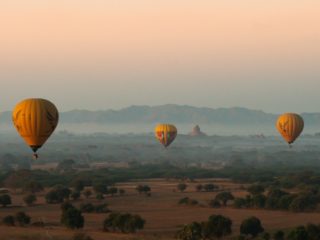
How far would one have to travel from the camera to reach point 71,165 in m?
163

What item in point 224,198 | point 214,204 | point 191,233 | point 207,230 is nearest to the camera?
point 191,233

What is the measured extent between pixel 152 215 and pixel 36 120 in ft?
59.7

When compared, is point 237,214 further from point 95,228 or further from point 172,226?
point 95,228

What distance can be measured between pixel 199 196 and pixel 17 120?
119 ft

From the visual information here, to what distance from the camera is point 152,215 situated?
209ft

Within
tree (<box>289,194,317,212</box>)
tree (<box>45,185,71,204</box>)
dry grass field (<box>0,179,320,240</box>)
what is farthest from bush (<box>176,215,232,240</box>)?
tree (<box>45,185,71,204</box>)

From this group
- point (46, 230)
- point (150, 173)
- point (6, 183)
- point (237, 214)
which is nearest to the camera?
point (46, 230)

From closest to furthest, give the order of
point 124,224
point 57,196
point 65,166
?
point 124,224 → point 57,196 → point 65,166

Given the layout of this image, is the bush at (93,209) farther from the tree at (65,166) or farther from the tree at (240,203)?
the tree at (65,166)

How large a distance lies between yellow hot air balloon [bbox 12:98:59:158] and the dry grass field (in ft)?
22.0

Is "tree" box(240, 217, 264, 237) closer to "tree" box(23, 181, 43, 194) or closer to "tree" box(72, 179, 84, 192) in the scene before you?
"tree" box(72, 179, 84, 192)

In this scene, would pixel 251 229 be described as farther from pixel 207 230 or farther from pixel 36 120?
pixel 36 120

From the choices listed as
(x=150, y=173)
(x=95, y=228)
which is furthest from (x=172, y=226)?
(x=150, y=173)

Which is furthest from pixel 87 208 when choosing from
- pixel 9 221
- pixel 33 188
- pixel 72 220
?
pixel 33 188
